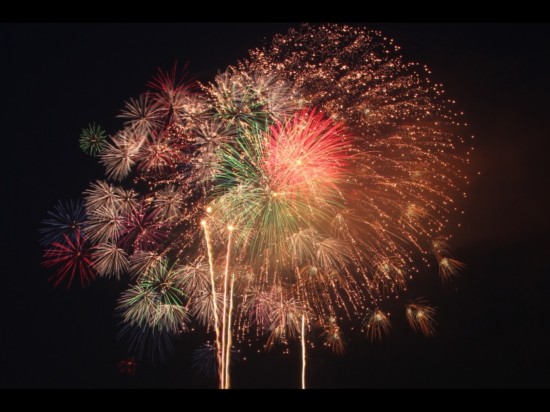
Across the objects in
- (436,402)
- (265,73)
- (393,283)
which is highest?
(265,73)

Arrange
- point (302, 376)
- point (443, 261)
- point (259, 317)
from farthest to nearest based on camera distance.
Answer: point (302, 376), point (443, 261), point (259, 317)

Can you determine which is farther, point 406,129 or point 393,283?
point 393,283

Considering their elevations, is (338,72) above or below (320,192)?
above

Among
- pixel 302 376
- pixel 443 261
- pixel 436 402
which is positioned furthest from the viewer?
pixel 302 376

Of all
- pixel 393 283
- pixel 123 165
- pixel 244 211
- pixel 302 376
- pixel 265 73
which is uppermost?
pixel 265 73

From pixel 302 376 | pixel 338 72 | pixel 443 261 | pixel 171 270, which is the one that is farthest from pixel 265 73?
pixel 302 376

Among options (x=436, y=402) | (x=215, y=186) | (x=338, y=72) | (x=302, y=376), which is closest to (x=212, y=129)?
(x=215, y=186)

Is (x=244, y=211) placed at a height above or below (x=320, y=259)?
above

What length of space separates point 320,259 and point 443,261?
3489 millimetres

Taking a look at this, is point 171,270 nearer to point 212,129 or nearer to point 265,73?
point 212,129

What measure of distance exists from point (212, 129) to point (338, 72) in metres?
2.35

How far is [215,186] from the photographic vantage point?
1100cm

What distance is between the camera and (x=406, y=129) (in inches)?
431

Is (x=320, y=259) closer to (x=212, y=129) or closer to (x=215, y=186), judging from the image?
(x=215, y=186)
